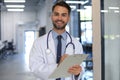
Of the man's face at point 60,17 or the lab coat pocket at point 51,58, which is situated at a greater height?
the man's face at point 60,17

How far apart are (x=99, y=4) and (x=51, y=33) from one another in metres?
1.92

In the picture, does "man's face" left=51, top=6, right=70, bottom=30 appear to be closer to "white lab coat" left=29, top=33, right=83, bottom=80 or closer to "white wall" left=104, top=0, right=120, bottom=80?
"white lab coat" left=29, top=33, right=83, bottom=80

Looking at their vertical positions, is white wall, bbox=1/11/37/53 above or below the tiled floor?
above

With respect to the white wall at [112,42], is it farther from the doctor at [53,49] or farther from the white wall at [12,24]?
the white wall at [12,24]

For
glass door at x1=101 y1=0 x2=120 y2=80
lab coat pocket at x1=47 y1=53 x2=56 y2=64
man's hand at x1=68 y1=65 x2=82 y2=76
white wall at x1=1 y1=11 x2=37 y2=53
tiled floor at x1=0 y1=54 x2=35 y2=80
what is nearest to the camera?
man's hand at x1=68 y1=65 x2=82 y2=76

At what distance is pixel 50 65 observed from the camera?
6.73ft

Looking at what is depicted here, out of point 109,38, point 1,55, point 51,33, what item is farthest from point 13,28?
point 51,33

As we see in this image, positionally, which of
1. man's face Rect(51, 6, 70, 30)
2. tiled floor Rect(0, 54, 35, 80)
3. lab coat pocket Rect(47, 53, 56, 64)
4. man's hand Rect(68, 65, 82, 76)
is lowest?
tiled floor Rect(0, 54, 35, 80)

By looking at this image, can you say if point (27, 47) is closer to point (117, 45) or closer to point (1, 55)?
point (1, 55)

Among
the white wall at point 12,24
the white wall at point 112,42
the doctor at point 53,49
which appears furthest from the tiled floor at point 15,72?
the white wall at point 12,24

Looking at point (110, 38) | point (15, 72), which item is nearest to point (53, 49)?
point (110, 38)

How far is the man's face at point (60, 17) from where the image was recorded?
2067 millimetres

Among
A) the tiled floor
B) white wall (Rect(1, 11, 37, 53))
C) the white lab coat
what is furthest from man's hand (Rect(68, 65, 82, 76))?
white wall (Rect(1, 11, 37, 53))

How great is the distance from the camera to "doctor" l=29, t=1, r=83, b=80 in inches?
80.6
